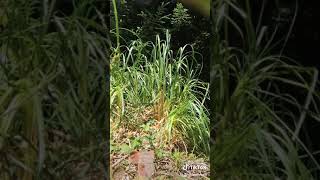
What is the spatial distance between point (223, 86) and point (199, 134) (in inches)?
6.3

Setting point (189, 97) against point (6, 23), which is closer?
point (6, 23)

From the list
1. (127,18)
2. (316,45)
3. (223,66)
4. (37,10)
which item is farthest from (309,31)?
(37,10)

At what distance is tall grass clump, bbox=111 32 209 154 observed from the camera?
1.62m

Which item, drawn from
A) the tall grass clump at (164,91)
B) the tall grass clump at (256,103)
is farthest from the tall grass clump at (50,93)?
the tall grass clump at (256,103)

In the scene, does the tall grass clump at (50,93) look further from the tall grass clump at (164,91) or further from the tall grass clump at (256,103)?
the tall grass clump at (256,103)

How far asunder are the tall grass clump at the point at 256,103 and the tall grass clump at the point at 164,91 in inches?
2.4

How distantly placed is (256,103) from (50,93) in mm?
588

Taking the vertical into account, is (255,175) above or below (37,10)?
below

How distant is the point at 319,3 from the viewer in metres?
1.57

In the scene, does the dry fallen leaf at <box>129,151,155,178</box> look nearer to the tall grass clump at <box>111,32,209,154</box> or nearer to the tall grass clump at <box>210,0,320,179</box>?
the tall grass clump at <box>111,32,209,154</box>

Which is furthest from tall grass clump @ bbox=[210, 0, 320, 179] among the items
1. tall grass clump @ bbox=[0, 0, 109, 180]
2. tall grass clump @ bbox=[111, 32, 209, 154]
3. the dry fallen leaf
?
tall grass clump @ bbox=[0, 0, 109, 180]

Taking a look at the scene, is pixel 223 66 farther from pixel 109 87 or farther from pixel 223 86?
pixel 109 87

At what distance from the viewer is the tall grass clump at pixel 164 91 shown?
162 centimetres

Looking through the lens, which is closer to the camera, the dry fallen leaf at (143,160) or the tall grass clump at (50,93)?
the tall grass clump at (50,93)
